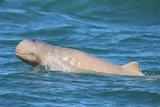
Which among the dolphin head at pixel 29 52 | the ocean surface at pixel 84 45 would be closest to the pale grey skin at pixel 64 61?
the dolphin head at pixel 29 52

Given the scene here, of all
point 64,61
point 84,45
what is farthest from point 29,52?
point 84,45

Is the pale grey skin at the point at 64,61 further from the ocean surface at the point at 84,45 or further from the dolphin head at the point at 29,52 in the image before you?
the ocean surface at the point at 84,45

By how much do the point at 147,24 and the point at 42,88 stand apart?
11.1 metres

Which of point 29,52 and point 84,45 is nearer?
point 29,52

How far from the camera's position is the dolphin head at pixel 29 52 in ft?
45.1

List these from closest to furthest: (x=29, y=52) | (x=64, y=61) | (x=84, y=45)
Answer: (x=29, y=52) → (x=64, y=61) → (x=84, y=45)

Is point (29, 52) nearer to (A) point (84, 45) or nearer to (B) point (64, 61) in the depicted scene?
(B) point (64, 61)

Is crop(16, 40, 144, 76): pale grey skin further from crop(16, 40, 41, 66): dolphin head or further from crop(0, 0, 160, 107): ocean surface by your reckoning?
crop(0, 0, 160, 107): ocean surface

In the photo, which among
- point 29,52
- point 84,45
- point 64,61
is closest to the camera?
point 29,52

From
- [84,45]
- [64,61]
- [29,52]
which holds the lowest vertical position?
[64,61]

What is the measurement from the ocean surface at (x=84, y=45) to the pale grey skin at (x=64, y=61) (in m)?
0.16

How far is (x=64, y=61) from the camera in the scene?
45.8 ft

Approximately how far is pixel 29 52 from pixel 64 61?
2.18 feet

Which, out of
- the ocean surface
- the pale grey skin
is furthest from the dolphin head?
the ocean surface
